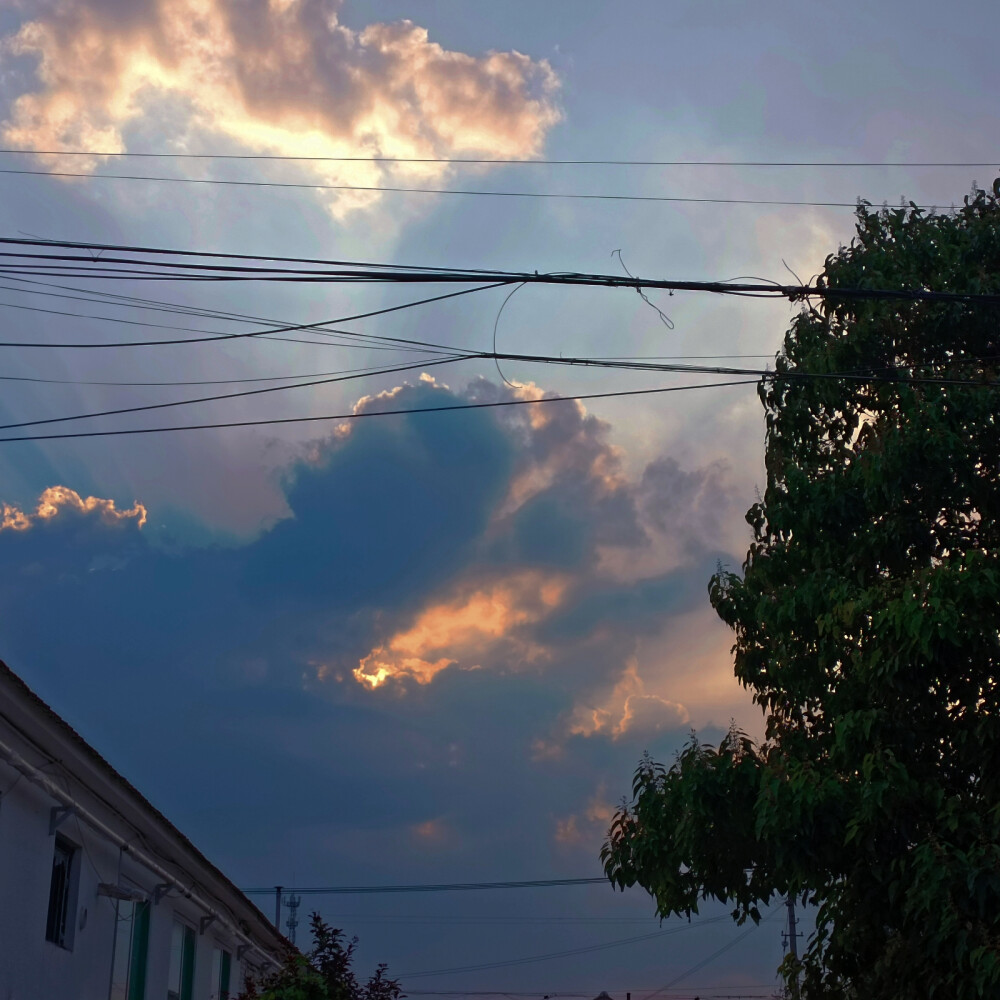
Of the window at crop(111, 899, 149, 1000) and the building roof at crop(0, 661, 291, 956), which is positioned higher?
the building roof at crop(0, 661, 291, 956)

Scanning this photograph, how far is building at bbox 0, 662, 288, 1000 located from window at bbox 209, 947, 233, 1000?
3.67 feet

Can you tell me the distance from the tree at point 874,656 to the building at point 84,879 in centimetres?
627

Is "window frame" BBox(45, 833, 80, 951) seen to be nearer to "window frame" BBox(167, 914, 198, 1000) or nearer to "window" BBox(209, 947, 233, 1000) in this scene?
"window frame" BBox(167, 914, 198, 1000)

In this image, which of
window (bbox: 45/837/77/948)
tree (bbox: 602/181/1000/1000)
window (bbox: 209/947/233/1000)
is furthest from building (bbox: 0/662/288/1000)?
tree (bbox: 602/181/1000/1000)

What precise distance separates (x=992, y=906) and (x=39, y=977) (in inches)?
390

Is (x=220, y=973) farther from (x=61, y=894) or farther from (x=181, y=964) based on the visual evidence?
(x=61, y=894)

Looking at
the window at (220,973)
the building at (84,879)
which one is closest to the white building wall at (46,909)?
the building at (84,879)

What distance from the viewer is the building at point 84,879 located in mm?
12258

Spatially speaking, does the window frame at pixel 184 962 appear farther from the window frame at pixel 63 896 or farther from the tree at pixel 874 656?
the tree at pixel 874 656

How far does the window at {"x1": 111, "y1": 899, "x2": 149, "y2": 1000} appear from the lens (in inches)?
635

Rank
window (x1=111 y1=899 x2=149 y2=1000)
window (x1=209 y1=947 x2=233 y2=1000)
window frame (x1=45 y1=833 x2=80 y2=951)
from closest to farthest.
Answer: window frame (x1=45 y1=833 x2=80 y2=951)
window (x1=111 y1=899 x2=149 y2=1000)
window (x1=209 y1=947 x2=233 y2=1000)

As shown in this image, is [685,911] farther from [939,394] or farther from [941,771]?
[939,394]

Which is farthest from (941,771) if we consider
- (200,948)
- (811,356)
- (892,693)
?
(200,948)

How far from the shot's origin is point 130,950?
55.1 feet
